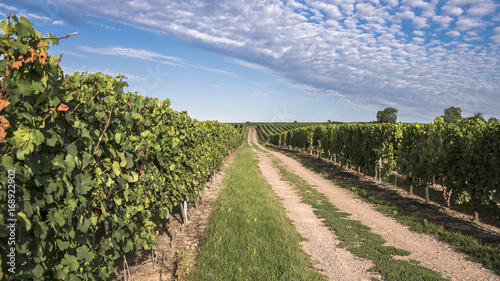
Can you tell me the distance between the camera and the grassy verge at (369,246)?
5.03m

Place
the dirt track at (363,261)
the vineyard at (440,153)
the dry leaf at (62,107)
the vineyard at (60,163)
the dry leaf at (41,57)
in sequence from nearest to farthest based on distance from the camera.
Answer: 1. the vineyard at (60,163)
2. the dry leaf at (41,57)
3. the dry leaf at (62,107)
4. the dirt track at (363,261)
5. the vineyard at (440,153)

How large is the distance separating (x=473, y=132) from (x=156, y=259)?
11125 millimetres

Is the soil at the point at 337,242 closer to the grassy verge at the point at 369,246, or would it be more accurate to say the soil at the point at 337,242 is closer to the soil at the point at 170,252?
the soil at the point at 170,252

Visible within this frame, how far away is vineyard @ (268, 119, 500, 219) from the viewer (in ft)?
26.5

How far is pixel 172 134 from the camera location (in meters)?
6.05

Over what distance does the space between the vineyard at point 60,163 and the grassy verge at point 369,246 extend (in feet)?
14.8

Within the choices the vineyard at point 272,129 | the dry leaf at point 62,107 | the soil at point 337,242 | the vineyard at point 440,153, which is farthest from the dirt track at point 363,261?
the vineyard at point 272,129

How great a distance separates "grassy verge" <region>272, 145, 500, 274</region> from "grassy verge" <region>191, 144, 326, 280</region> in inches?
142

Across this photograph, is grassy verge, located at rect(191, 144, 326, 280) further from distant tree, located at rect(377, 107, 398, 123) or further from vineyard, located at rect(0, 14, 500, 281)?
distant tree, located at rect(377, 107, 398, 123)

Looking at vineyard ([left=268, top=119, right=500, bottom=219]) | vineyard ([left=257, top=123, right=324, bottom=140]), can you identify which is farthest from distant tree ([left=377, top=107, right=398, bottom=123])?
vineyard ([left=268, top=119, right=500, bottom=219])

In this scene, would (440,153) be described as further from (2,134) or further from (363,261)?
(2,134)

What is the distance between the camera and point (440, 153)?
10.3m

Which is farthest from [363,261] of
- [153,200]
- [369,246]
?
[153,200]

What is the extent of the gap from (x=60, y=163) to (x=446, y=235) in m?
8.54
